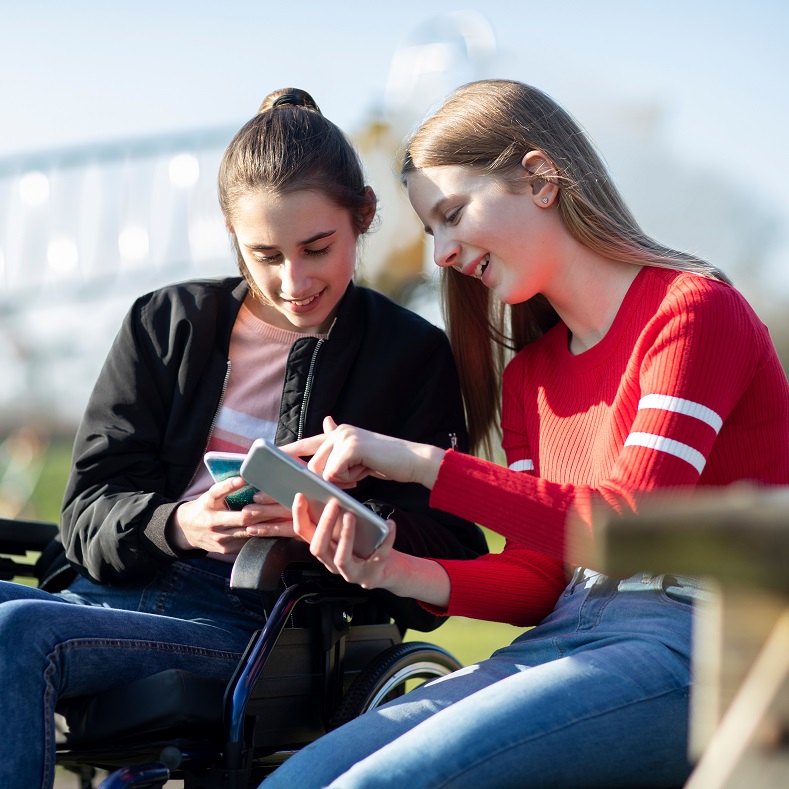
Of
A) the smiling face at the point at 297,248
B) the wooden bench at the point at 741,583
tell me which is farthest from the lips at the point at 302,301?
the wooden bench at the point at 741,583

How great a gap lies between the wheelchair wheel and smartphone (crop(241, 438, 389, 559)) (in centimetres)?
37

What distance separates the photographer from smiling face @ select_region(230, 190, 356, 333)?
2.04m

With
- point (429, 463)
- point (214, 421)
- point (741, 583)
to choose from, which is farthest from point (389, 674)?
Answer: point (741, 583)

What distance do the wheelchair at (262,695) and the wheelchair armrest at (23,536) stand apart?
0.60 m

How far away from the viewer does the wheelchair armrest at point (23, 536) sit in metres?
2.34

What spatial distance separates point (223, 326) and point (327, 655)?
28.0 inches

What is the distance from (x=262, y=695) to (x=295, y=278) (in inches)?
29.7

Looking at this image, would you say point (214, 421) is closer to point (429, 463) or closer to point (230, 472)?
point (230, 472)

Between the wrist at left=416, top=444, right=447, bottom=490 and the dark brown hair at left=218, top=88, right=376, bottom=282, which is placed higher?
the dark brown hair at left=218, top=88, right=376, bottom=282

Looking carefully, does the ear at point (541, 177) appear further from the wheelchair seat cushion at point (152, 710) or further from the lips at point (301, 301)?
the wheelchair seat cushion at point (152, 710)

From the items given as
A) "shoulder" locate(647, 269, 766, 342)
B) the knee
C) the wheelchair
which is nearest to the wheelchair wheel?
the wheelchair

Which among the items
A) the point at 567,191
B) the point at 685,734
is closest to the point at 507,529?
the point at 685,734

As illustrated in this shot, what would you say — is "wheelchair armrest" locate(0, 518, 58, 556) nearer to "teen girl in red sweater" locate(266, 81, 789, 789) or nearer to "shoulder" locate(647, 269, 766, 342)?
"teen girl in red sweater" locate(266, 81, 789, 789)

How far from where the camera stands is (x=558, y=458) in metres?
1.93
